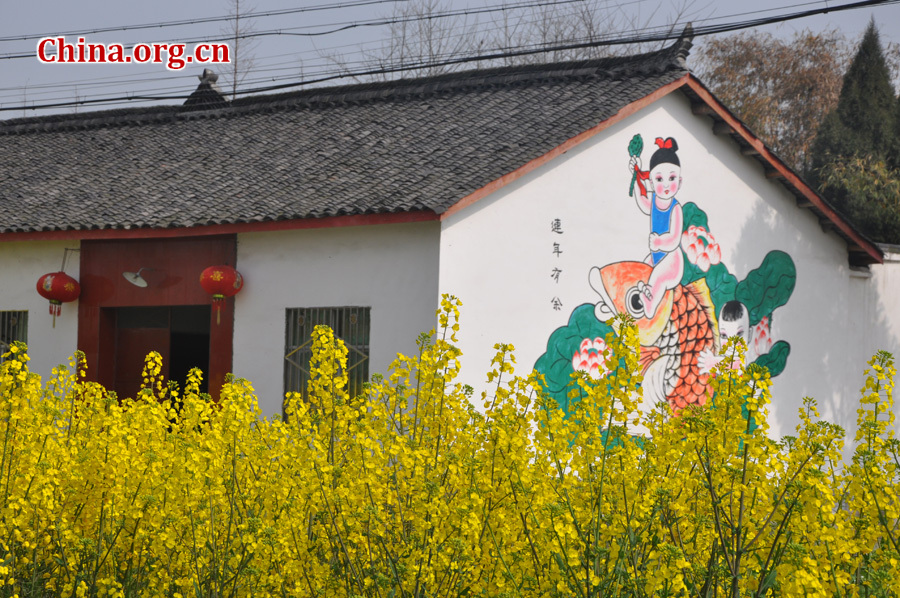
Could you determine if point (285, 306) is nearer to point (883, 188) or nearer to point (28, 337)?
point (28, 337)

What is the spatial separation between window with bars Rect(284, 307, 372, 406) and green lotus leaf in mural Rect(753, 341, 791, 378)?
207 inches

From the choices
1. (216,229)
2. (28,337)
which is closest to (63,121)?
(28,337)

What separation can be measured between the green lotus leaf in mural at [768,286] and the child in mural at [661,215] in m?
1.24

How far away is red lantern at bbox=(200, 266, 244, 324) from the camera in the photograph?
10250 mm

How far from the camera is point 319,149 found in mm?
12125

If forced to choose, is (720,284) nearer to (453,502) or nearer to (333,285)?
(333,285)

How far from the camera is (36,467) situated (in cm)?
474

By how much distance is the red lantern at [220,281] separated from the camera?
1025 cm

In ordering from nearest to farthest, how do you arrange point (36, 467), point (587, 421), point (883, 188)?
point (587, 421)
point (36, 467)
point (883, 188)

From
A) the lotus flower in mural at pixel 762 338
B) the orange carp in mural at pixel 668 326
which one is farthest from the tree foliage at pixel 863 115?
the orange carp in mural at pixel 668 326

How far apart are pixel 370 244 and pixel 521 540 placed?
598 centimetres

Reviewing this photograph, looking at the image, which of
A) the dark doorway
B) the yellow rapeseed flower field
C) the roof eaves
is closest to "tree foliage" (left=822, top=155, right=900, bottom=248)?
the roof eaves

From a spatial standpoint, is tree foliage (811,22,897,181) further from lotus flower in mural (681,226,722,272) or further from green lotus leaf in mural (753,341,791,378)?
lotus flower in mural (681,226,722,272)

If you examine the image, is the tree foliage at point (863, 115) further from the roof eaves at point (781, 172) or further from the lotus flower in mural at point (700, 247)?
the lotus flower in mural at point (700, 247)
